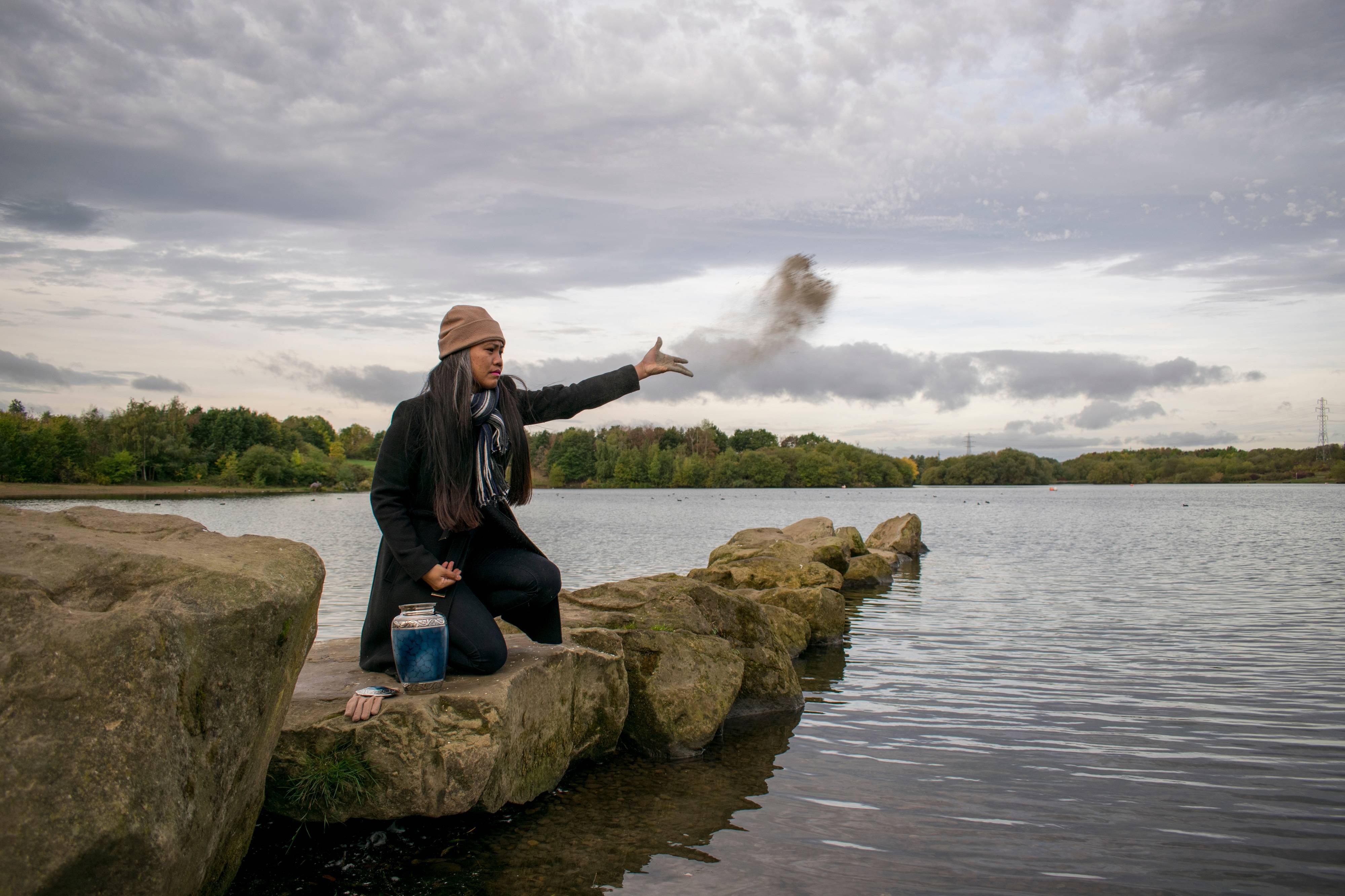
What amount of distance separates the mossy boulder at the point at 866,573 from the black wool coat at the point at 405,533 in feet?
59.1

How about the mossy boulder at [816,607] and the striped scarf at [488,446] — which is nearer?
the striped scarf at [488,446]

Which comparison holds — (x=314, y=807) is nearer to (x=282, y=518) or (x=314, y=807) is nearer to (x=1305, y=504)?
(x=282, y=518)

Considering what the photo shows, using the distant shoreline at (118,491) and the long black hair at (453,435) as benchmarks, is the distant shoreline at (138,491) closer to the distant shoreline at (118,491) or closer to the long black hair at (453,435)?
the distant shoreline at (118,491)

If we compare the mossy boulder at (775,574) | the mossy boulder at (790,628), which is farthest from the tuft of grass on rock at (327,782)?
the mossy boulder at (775,574)

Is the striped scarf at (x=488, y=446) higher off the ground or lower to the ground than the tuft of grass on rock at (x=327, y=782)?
higher

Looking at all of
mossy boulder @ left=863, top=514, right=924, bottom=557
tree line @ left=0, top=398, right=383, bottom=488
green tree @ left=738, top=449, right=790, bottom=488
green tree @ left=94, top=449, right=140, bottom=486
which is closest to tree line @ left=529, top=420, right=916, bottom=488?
green tree @ left=738, top=449, right=790, bottom=488

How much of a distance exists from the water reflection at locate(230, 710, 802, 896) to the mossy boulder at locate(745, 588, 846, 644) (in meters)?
6.98

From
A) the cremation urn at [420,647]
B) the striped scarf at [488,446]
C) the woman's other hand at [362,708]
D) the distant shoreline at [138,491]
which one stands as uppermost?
the striped scarf at [488,446]

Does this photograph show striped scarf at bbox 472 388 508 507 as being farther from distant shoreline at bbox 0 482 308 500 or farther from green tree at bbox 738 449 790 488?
green tree at bbox 738 449 790 488

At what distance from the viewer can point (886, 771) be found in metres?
7.78

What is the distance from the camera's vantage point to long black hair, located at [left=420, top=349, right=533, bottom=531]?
601 centimetres

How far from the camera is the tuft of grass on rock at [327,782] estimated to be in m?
5.30

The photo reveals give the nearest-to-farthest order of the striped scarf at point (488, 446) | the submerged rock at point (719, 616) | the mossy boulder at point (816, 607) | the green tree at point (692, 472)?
the striped scarf at point (488, 446) < the submerged rock at point (719, 616) < the mossy boulder at point (816, 607) < the green tree at point (692, 472)

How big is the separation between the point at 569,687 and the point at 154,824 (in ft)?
11.4
